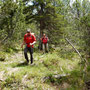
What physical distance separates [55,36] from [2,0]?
21.7 ft

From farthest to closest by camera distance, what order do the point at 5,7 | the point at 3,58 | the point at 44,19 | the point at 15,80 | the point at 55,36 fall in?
the point at 44,19
the point at 55,36
the point at 5,7
the point at 3,58
the point at 15,80

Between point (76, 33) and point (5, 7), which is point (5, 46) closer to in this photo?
point (5, 7)

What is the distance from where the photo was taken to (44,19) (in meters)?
12.3

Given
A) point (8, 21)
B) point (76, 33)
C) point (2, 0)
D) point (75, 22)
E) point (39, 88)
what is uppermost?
point (2, 0)

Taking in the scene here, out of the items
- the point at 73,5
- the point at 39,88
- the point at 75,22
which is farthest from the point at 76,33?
the point at 39,88

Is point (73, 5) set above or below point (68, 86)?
above

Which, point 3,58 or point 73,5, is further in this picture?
point 3,58

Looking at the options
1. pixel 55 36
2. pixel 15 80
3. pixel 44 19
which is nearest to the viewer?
pixel 15 80

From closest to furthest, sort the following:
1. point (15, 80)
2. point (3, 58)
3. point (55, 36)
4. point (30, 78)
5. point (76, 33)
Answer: point (15, 80) < point (30, 78) < point (76, 33) < point (3, 58) < point (55, 36)

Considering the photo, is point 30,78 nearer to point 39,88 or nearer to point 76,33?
point 39,88

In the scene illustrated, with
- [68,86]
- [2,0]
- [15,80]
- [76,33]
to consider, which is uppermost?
[2,0]

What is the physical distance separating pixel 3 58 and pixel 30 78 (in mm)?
3726

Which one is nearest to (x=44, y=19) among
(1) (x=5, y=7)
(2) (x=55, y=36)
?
(2) (x=55, y=36)

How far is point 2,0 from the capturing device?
8.82 metres
